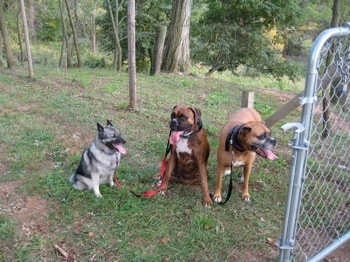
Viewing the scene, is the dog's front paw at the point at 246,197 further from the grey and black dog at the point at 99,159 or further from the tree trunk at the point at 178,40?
the tree trunk at the point at 178,40

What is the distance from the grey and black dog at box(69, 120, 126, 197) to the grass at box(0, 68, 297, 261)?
127mm

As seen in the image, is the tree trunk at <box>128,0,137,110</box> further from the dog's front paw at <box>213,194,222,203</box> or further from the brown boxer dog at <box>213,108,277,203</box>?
the dog's front paw at <box>213,194,222,203</box>

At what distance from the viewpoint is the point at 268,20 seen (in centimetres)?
1306

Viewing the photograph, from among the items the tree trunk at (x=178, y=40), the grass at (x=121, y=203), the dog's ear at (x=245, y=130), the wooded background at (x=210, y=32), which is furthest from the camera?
the wooded background at (x=210, y=32)

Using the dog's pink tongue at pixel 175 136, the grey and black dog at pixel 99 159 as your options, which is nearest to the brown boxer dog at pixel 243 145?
the dog's pink tongue at pixel 175 136

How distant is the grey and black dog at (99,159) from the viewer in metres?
3.69

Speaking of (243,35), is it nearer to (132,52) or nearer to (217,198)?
(132,52)

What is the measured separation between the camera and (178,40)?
37.6 ft

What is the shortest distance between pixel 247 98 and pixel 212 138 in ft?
3.35

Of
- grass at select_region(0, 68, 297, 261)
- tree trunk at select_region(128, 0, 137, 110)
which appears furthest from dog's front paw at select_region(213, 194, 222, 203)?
tree trunk at select_region(128, 0, 137, 110)

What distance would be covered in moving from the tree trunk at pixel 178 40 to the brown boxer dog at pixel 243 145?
7.65m

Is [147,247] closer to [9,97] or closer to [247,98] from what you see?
[247,98]

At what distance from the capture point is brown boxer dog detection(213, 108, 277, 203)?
3.28 meters

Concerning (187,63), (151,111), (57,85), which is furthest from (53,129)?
(187,63)
